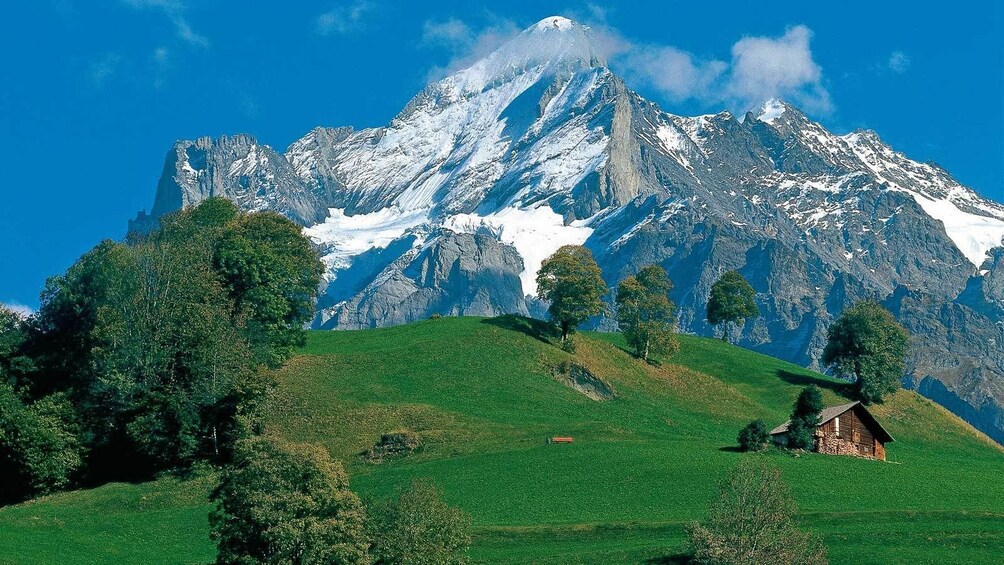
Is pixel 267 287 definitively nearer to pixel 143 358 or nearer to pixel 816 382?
pixel 143 358

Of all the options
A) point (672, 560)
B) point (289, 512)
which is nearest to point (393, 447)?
point (289, 512)

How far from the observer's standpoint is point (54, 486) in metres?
90.5

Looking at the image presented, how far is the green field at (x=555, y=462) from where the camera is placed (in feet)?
230

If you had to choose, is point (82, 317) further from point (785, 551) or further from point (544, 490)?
point (785, 551)

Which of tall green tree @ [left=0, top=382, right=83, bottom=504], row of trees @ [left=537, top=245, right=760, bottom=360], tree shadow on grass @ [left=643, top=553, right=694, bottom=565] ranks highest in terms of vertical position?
row of trees @ [left=537, top=245, right=760, bottom=360]

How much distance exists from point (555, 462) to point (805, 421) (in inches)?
976

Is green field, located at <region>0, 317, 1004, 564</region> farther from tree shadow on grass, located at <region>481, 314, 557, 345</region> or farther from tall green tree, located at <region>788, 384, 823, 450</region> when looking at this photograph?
tall green tree, located at <region>788, 384, 823, 450</region>

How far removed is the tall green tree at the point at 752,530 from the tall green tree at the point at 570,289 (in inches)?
2706

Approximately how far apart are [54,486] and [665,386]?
216ft

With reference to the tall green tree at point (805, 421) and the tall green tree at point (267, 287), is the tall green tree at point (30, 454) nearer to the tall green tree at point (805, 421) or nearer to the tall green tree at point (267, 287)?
the tall green tree at point (267, 287)

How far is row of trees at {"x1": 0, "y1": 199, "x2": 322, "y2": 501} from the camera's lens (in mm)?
93188

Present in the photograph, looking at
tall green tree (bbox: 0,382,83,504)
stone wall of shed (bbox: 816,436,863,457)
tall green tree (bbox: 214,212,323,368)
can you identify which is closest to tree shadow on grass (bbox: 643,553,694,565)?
stone wall of shed (bbox: 816,436,863,457)

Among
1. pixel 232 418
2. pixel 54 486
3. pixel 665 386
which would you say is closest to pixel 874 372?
pixel 665 386

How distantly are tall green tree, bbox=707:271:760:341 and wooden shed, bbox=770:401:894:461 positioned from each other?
5803 cm
